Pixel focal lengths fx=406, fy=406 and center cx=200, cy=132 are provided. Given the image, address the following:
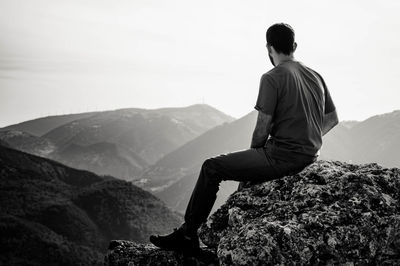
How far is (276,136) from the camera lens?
4.70 meters

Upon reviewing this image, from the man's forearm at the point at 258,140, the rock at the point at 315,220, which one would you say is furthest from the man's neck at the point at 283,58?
the rock at the point at 315,220

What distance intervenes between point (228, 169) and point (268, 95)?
0.96m

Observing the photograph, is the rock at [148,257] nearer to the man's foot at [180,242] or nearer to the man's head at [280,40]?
the man's foot at [180,242]

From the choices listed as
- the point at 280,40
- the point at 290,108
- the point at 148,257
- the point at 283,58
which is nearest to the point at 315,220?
the point at 290,108

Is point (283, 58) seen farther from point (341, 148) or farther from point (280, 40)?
point (341, 148)

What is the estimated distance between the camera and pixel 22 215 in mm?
64938

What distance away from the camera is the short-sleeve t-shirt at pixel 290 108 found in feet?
15.0

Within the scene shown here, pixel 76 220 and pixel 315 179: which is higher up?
pixel 315 179

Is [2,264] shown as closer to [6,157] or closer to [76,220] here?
[76,220]

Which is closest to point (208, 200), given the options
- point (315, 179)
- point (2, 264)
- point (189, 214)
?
point (189, 214)

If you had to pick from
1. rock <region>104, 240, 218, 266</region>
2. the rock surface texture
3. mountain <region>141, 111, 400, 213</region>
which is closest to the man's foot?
rock <region>104, 240, 218, 266</region>

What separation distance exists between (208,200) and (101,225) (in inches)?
2929

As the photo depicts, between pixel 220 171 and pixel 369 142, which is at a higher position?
A: pixel 220 171

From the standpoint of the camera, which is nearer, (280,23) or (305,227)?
(305,227)
